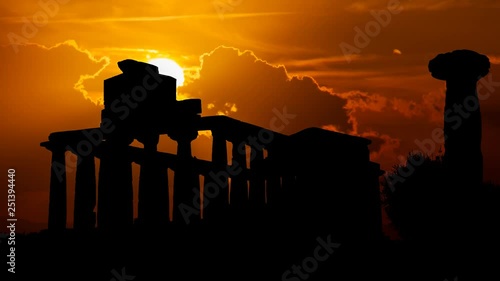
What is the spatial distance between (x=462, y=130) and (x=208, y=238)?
1134cm

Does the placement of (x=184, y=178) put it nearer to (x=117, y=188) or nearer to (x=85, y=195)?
(x=117, y=188)

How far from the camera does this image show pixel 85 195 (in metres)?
35.7

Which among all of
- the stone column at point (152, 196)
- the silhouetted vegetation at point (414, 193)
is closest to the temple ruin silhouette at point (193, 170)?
the stone column at point (152, 196)

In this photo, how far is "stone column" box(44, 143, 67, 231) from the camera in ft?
119

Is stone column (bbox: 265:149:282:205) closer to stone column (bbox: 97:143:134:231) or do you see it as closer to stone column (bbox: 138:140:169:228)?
stone column (bbox: 138:140:169:228)

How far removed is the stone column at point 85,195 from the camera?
116ft

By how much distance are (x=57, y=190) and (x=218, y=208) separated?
8.34 metres

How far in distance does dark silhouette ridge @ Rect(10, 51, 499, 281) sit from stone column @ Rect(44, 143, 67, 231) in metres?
0.05

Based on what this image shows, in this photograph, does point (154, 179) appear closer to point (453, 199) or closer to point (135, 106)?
point (135, 106)

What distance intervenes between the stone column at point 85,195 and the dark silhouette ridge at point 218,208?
0.04 m

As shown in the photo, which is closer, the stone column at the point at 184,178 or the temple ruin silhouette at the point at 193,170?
the temple ruin silhouette at the point at 193,170

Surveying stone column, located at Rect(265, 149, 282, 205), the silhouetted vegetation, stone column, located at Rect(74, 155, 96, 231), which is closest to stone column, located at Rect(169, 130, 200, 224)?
stone column, located at Rect(74, 155, 96, 231)

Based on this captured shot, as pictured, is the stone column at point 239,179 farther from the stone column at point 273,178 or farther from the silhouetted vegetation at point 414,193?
the silhouetted vegetation at point 414,193

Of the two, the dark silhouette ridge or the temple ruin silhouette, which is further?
the temple ruin silhouette
